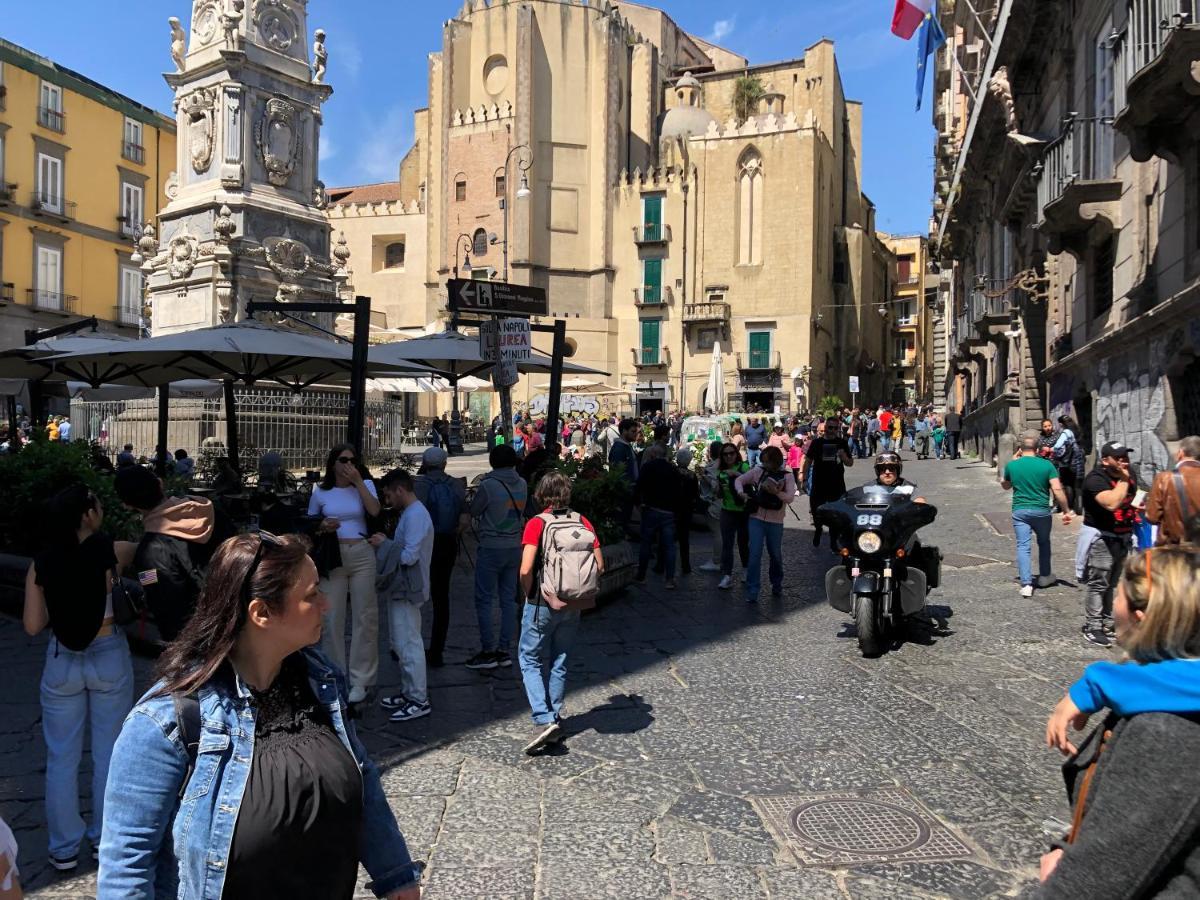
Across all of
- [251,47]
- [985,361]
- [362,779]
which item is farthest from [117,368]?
[985,361]

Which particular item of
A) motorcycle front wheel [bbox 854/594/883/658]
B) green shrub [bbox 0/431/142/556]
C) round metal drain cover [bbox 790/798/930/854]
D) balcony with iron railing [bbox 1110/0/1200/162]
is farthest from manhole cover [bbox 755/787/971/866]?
balcony with iron railing [bbox 1110/0/1200/162]

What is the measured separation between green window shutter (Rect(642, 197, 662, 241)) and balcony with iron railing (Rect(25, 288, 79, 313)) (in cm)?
2616

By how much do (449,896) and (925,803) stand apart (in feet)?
7.00

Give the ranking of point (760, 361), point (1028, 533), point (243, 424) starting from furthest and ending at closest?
point (760, 361), point (243, 424), point (1028, 533)

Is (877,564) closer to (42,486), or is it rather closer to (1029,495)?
(1029,495)

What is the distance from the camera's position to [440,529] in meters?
6.55

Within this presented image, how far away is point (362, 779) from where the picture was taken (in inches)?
76.3

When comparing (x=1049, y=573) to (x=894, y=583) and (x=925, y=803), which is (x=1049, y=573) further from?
(x=925, y=803)

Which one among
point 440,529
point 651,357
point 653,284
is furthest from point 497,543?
point 653,284

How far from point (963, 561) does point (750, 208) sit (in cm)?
3876

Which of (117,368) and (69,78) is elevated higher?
(69,78)

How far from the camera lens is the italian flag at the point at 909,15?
839 inches

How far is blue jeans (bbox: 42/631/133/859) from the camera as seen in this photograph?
145 inches

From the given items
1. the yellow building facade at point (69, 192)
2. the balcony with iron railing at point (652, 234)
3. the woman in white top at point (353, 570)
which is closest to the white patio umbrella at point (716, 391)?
the balcony with iron railing at point (652, 234)
